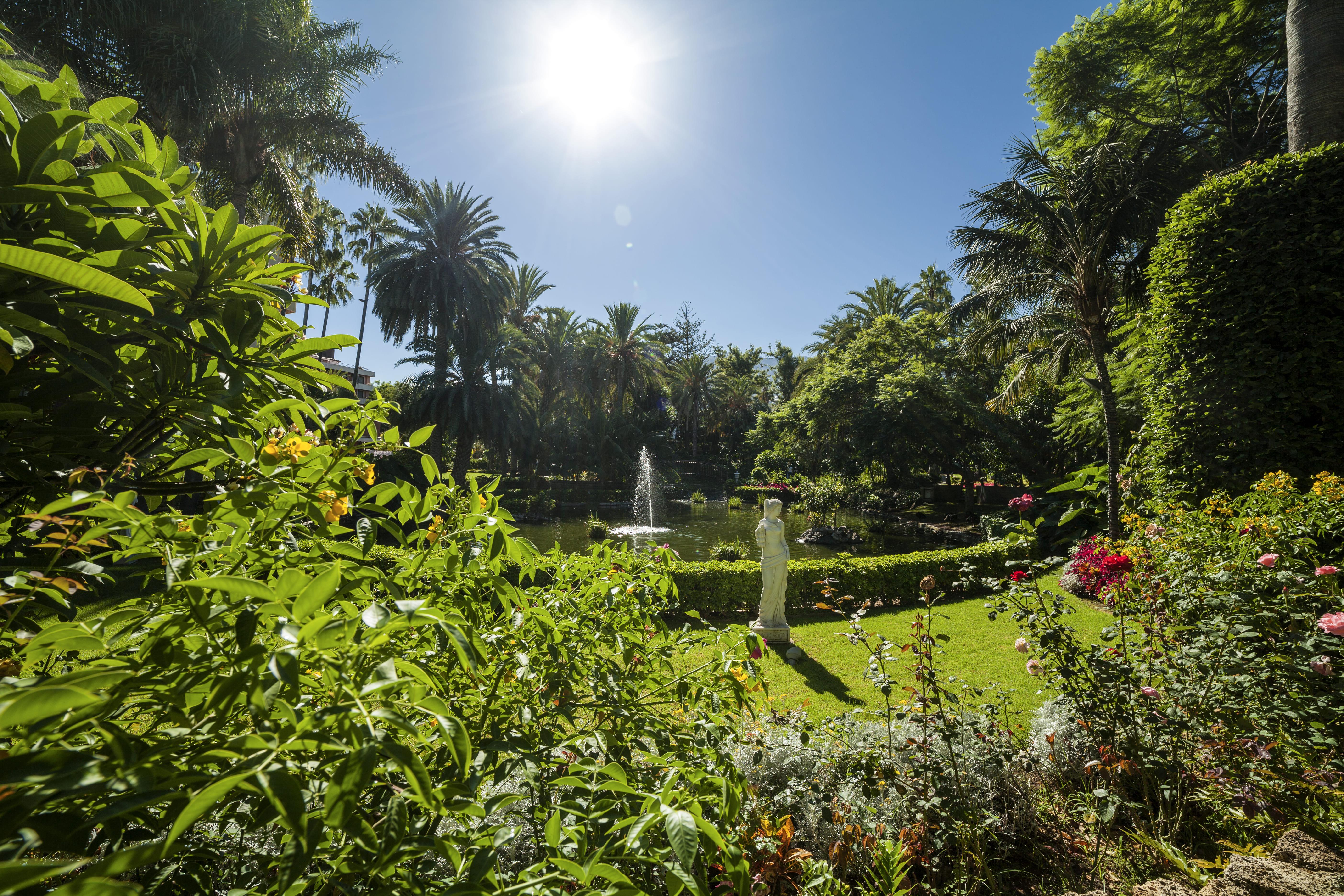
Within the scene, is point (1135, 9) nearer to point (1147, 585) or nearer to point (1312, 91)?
point (1312, 91)

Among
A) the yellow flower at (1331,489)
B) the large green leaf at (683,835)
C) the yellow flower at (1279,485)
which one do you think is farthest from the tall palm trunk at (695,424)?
the large green leaf at (683,835)

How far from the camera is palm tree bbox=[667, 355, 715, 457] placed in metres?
44.2

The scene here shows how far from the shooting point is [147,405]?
1.17m

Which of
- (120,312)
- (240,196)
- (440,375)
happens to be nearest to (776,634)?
(120,312)

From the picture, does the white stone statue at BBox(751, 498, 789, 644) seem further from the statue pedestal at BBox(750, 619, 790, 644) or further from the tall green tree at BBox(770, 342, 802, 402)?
the tall green tree at BBox(770, 342, 802, 402)

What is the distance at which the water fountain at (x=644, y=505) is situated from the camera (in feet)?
66.4

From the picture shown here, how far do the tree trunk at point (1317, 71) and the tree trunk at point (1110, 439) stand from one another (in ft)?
14.5

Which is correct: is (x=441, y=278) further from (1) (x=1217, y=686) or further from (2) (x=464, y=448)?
(1) (x=1217, y=686)

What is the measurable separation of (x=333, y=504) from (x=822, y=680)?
5.90 m

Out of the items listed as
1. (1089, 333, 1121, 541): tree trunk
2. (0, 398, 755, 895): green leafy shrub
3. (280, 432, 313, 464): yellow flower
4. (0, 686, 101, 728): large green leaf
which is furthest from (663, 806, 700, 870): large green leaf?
(1089, 333, 1121, 541): tree trunk

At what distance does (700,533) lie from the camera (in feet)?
69.2

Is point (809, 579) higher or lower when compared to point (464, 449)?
lower

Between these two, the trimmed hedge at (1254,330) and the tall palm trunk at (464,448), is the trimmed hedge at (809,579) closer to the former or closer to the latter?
the trimmed hedge at (1254,330)

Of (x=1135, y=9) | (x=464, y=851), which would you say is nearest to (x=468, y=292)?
(x=1135, y=9)
